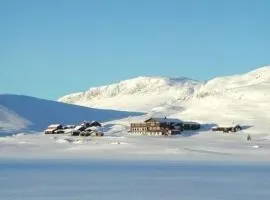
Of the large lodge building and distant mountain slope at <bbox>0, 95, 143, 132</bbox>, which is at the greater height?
distant mountain slope at <bbox>0, 95, 143, 132</bbox>

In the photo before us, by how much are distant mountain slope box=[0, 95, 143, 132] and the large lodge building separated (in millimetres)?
31151

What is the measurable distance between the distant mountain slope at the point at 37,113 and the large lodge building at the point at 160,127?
102ft

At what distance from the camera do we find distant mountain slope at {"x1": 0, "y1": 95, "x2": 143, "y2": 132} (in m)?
148

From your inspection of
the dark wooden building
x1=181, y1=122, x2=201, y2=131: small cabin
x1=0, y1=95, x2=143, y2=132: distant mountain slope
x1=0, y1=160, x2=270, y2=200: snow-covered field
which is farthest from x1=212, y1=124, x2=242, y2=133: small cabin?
x1=0, y1=160, x2=270, y2=200: snow-covered field

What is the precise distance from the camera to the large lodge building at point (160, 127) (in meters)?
110

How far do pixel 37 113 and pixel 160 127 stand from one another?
206ft

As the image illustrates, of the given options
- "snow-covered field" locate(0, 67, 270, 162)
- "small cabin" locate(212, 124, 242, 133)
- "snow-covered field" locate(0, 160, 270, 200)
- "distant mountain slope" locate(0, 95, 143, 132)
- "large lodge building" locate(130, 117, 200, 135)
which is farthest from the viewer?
"distant mountain slope" locate(0, 95, 143, 132)

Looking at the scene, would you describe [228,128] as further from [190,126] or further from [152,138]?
[152,138]

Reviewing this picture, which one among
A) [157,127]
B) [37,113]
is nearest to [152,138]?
[157,127]

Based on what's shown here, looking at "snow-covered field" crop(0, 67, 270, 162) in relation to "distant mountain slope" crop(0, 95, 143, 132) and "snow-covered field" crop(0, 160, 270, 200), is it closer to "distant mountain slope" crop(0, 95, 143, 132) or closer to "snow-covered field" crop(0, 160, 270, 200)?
"distant mountain slope" crop(0, 95, 143, 132)

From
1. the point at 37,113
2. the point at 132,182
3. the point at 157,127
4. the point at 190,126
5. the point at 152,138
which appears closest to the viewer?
the point at 132,182

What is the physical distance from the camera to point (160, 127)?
111438 mm

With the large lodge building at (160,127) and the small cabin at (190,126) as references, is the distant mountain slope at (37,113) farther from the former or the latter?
the small cabin at (190,126)

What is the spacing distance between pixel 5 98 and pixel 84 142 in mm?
88961
